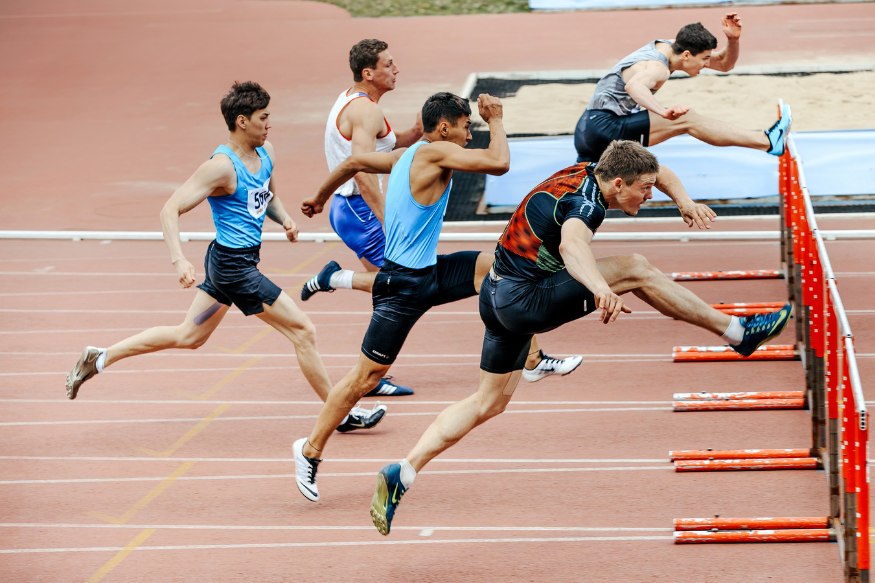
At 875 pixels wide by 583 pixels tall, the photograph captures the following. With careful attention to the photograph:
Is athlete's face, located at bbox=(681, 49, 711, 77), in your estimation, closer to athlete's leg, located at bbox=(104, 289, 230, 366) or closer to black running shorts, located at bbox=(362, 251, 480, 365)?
black running shorts, located at bbox=(362, 251, 480, 365)

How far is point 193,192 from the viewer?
22.0 ft

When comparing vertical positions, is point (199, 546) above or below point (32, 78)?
below

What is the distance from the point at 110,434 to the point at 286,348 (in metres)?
1.84

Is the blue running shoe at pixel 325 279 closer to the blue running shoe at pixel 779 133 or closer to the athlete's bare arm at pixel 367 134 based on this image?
the athlete's bare arm at pixel 367 134

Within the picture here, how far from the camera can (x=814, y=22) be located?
77.6 ft

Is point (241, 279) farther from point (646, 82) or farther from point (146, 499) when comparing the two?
point (646, 82)

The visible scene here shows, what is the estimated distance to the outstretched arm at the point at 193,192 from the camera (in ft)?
21.5

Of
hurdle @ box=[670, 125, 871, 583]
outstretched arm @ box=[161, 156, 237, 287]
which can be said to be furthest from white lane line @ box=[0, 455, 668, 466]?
outstretched arm @ box=[161, 156, 237, 287]

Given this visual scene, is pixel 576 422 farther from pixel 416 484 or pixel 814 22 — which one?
pixel 814 22

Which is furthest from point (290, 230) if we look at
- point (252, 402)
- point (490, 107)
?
point (490, 107)

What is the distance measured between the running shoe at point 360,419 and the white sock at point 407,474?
1.63 meters

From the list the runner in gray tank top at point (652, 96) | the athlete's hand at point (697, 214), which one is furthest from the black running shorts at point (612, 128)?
the athlete's hand at point (697, 214)

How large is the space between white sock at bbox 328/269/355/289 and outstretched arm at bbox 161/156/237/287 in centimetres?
155

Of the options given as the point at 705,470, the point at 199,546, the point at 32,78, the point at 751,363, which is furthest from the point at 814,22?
the point at 199,546
